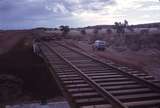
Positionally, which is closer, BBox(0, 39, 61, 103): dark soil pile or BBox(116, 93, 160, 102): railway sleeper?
BBox(116, 93, 160, 102): railway sleeper

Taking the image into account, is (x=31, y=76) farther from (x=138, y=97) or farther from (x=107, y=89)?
(x=138, y=97)

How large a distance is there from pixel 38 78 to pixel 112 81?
10930 mm

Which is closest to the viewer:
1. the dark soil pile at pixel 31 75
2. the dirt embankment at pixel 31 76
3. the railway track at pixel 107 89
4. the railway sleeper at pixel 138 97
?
the railway track at pixel 107 89

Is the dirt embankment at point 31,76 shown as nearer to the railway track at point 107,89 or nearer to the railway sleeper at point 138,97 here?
the railway track at point 107,89

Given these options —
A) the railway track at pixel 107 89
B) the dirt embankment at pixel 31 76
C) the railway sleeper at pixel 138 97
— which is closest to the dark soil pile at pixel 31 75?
the dirt embankment at pixel 31 76

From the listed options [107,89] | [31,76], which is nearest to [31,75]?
[31,76]

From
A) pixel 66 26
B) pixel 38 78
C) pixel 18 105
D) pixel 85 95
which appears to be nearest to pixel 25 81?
pixel 38 78

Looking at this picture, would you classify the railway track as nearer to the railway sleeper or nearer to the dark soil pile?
the railway sleeper

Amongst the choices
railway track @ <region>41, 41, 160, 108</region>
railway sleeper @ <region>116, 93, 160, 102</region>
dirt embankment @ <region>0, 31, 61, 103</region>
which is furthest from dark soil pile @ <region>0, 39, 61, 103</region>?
railway sleeper @ <region>116, 93, 160, 102</region>

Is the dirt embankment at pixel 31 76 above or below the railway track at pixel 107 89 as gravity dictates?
below

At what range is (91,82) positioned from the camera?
10562 millimetres

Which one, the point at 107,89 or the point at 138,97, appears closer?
the point at 138,97

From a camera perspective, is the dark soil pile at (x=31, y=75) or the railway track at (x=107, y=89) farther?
the dark soil pile at (x=31, y=75)

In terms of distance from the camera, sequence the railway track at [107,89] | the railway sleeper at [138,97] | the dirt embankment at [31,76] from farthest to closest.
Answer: the dirt embankment at [31,76], the railway sleeper at [138,97], the railway track at [107,89]
